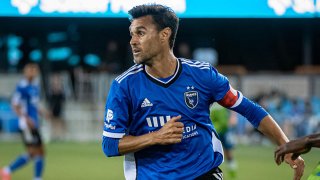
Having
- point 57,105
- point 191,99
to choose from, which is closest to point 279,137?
point 191,99

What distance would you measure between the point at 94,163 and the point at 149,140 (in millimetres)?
10153

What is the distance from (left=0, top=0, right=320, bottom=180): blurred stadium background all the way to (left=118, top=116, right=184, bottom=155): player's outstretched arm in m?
9.85

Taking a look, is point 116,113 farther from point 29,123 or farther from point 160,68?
point 29,123

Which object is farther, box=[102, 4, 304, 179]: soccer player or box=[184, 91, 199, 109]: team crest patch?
box=[184, 91, 199, 109]: team crest patch

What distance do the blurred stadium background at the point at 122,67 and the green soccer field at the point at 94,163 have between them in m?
0.03

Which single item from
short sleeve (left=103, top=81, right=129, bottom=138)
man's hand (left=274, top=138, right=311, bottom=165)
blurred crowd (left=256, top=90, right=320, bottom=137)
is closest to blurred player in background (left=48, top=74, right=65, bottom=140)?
blurred crowd (left=256, top=90, right=320, bottom=137)

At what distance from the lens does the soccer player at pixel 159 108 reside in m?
4.73

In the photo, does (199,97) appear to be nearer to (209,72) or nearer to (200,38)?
(209,72)

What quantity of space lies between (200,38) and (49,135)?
5.25 meters

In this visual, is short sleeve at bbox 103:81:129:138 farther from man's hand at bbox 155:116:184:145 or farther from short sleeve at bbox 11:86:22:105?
short sleeve at bbox 11:86:22:105

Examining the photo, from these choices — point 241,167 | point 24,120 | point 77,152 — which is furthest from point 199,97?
point 77,152

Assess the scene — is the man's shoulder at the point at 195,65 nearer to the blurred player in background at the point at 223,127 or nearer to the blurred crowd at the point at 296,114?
the blurred player in background at the point at 223,127

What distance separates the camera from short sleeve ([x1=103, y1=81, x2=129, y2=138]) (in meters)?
4.70

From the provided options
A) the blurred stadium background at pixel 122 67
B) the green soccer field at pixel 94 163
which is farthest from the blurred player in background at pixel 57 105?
the green soccer field at pixel 94 163
